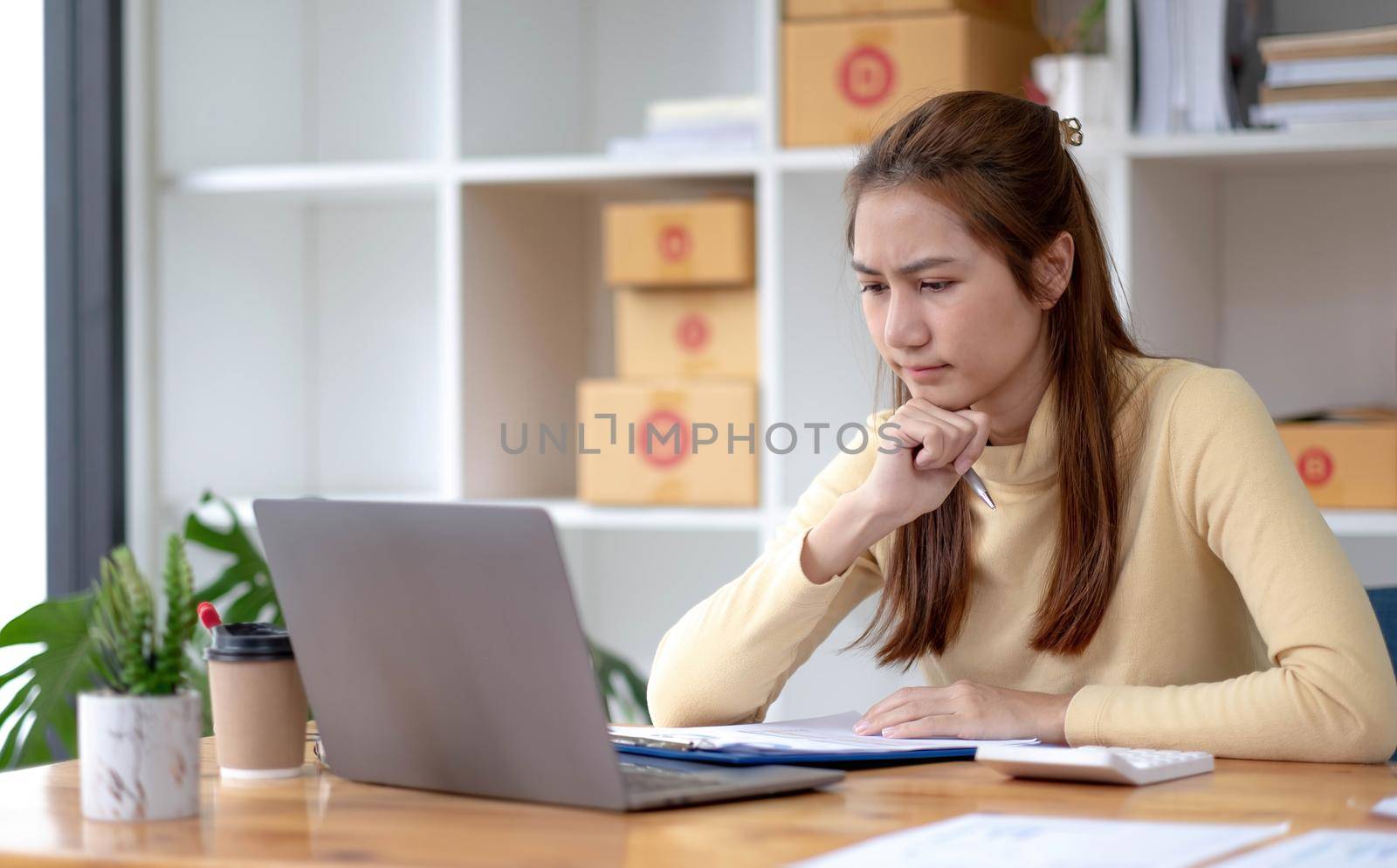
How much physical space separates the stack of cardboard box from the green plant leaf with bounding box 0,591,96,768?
0.82m

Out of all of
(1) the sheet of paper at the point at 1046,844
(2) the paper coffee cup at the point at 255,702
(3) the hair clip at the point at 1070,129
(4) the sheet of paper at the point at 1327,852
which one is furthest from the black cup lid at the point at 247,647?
(3) the hair clip at the point at 1070,129

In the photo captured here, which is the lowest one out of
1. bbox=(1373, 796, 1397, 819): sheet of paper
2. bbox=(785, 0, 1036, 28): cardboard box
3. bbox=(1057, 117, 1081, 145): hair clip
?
bbox=(1373, 796, 1397, 819): sheet of paper

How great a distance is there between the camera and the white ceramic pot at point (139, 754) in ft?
3.47

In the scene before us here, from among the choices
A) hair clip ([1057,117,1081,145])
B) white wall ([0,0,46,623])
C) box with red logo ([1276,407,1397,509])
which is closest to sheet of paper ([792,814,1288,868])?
hair clip ([1057,117,1081,145])

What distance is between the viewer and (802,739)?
134 cm

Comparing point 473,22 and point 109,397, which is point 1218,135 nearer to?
point 473,22

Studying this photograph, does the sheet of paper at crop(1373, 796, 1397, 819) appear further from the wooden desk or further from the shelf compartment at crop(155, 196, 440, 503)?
the shelf compartment at crop(155, 196, 440, 503)

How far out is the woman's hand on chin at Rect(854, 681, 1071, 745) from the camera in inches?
54.9

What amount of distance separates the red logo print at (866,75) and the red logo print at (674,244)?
343 millimetres

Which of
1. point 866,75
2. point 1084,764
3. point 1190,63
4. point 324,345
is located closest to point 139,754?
point 1084,764

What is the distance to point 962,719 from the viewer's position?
140cm

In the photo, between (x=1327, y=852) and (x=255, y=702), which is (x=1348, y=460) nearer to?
(x=1327, y=852)

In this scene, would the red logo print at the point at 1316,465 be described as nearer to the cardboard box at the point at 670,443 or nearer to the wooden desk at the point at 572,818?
the cardboard box at the point at 670,443

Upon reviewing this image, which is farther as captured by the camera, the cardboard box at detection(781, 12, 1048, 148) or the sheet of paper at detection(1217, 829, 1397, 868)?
the cardboard box at detection(781, 12, 1048, 148)
